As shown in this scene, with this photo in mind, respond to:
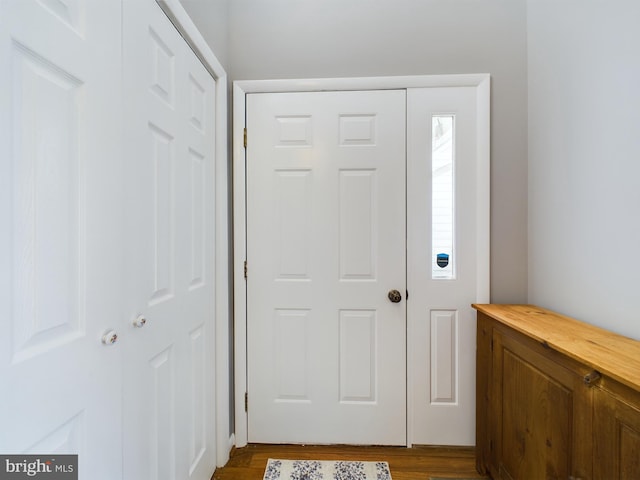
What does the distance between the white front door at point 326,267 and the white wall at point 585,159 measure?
70 cm

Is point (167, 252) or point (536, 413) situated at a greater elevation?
point (167, 252)

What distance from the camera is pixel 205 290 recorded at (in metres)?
1.38

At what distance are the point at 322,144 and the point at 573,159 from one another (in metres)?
1.19

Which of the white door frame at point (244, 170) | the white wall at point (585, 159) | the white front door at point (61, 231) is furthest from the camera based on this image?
the white door frame at point (244, 170)

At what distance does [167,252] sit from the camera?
107cm

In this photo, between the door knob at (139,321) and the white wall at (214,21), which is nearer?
the door knob at (139,321)

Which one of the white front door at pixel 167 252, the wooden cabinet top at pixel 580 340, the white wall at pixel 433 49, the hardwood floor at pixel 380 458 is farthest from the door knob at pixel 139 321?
the white wall at pixel 433 49

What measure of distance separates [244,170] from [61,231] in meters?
1.07

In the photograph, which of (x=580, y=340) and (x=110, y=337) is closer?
(x=110, y=337)

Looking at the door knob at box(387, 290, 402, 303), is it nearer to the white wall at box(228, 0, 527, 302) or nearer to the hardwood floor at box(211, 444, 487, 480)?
the white wall at box(228, 0, 527, 302)

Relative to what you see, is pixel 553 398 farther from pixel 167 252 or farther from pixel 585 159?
pixel 167 252

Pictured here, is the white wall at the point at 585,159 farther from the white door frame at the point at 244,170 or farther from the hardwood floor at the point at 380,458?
the hardwood floor at the point at 380,458

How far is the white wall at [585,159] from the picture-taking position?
105 centimetres

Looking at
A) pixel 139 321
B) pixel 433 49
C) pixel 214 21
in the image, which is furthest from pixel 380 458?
pixel 214 21
